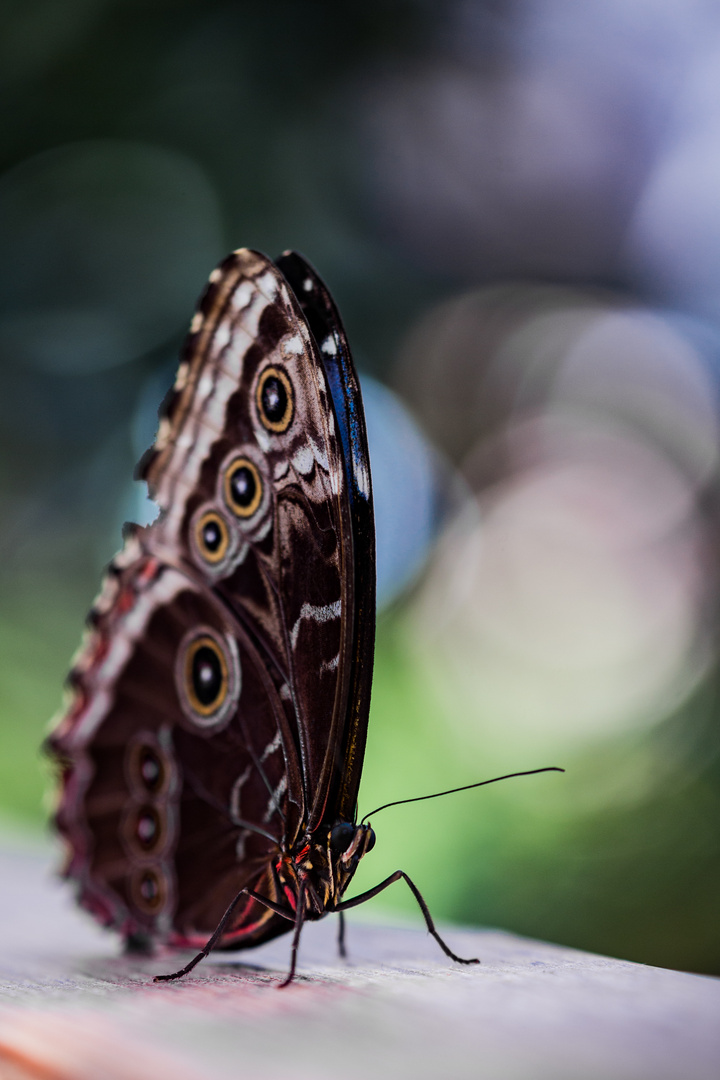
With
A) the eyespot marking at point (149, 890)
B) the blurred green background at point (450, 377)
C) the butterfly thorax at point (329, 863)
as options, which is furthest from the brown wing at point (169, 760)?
the blurred green background at point (450, 377)

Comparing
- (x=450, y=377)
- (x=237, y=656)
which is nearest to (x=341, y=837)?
(x=237, y=656)

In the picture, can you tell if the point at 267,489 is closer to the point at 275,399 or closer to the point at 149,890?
the point at 275,399

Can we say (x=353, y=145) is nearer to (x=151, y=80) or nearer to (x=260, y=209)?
(x=260, y=209)

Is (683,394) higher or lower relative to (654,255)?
lower

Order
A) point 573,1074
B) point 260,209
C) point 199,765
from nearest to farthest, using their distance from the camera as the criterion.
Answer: point 573,1074, point 199,765, point 260,209

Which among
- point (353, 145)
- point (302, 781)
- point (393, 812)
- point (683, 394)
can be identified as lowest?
point (302, 781)

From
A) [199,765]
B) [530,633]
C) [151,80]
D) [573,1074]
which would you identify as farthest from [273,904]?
[151,80]

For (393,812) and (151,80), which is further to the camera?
(151,80)

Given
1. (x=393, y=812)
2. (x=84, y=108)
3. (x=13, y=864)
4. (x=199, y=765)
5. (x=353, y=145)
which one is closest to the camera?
(x=199, y=765)
